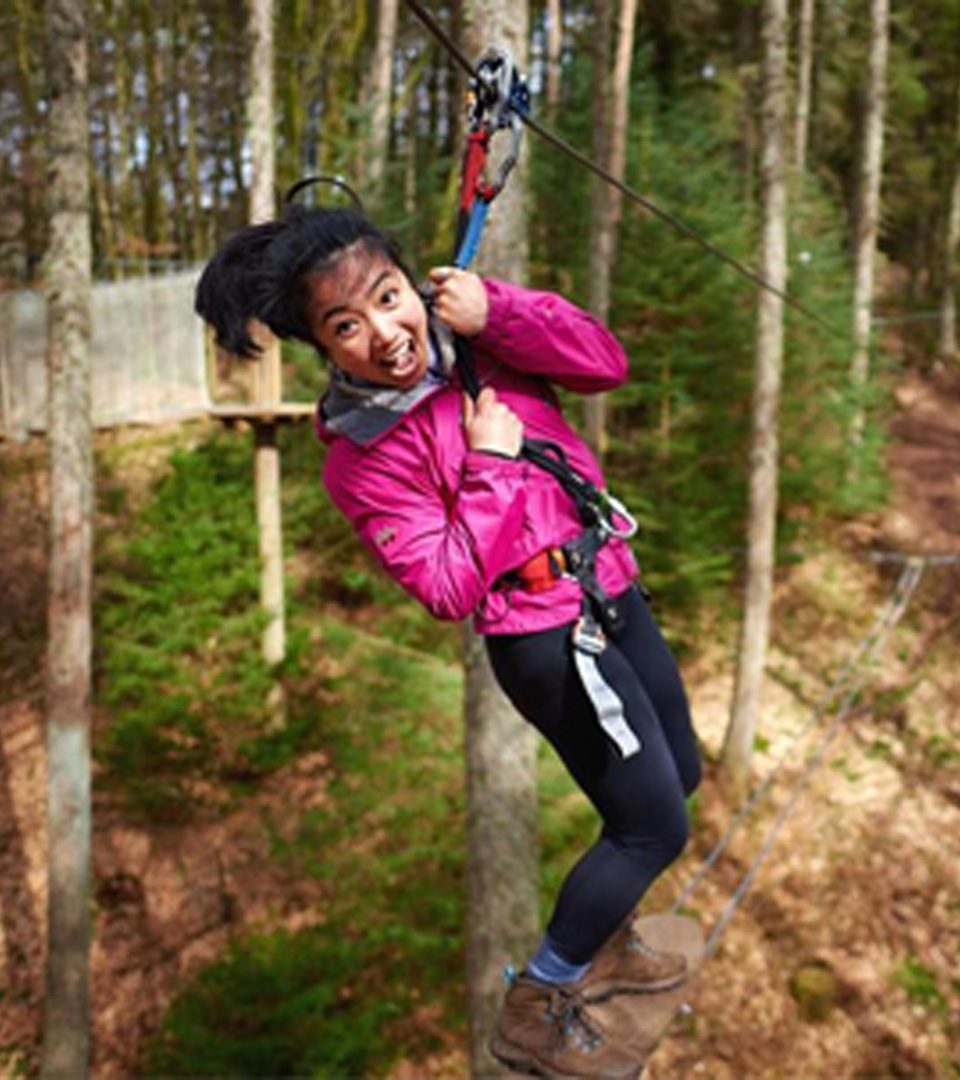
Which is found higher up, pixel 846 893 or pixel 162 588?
pixel 162 588

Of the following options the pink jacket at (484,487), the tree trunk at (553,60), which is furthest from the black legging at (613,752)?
the tree trunk at (553,60)

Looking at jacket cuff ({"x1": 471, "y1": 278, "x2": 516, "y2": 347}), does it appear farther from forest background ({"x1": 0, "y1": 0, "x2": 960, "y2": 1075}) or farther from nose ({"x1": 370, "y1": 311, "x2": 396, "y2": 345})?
forest background ({"x1": 0, "y1": 0, "x2": 960, "y2": 1075})

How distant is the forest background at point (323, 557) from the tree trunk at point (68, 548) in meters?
0.85

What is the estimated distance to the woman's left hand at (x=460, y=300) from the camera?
1689 mm

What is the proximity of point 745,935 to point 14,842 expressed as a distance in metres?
7.12

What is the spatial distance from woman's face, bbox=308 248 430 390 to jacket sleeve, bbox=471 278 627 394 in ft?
0.50

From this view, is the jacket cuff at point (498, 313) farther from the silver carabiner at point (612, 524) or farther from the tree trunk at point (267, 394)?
the tree trunk at point (267, 394)

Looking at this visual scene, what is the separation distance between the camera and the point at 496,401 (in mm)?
1812

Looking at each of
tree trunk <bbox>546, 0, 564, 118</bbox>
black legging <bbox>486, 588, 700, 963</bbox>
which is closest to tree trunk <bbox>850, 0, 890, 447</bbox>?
tree trunk <bbox>546, 0, 564, 118</bbox>

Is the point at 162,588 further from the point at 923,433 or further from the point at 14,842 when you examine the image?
the point at 923,433

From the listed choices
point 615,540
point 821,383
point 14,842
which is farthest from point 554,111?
point 615,540

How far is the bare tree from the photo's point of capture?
940cm

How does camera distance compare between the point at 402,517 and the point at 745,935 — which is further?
the point at 745,935

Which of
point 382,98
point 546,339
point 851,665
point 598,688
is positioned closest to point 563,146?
point 546,339
